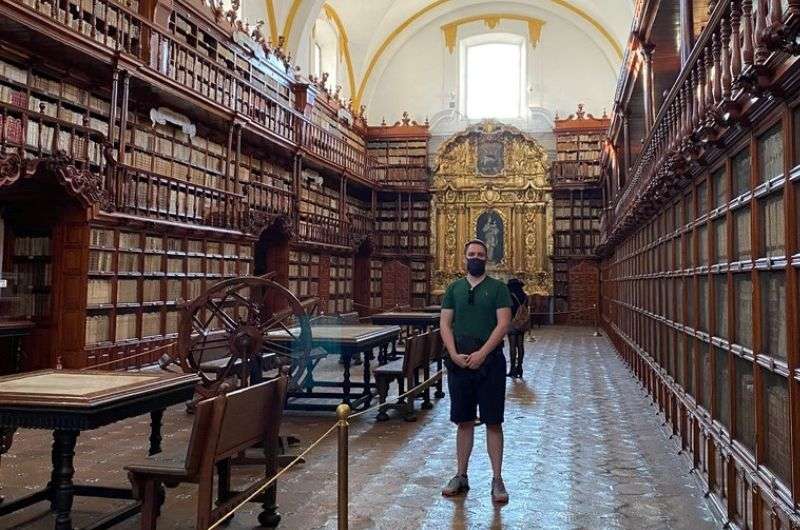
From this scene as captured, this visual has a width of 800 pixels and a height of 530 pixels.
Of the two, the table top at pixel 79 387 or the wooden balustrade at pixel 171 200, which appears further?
the wooden balustrade at pixel 171 200

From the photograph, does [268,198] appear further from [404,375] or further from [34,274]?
[404,375]

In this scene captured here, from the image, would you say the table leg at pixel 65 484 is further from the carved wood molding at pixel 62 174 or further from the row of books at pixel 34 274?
the row of books at pixel 34 274

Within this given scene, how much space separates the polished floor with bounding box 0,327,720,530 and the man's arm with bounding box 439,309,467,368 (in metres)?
0.79

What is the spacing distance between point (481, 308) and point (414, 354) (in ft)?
8.17

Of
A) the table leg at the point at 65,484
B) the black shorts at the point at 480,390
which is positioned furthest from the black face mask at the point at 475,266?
the table leg at the point at 65,484

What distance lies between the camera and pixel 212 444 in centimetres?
265

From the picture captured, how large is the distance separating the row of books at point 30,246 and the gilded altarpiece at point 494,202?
44.9ft

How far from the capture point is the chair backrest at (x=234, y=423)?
8.68 ft

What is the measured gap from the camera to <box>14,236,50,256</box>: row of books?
8.13 metres

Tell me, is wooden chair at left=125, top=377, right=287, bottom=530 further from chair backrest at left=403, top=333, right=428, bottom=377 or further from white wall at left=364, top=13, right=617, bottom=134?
white wall at left=364, top=13, right=617, bottom=134

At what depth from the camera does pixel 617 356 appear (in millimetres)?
11383

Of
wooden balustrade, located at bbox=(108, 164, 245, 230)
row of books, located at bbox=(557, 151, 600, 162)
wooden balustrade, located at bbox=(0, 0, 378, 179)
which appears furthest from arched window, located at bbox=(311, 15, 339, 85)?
wooden balustrade, located at bbox=(108, 164, 245, 230)

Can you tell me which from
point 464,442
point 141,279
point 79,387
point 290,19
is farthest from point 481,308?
point 290,19

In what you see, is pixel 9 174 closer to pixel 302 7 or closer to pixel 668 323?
pixel 668 323
